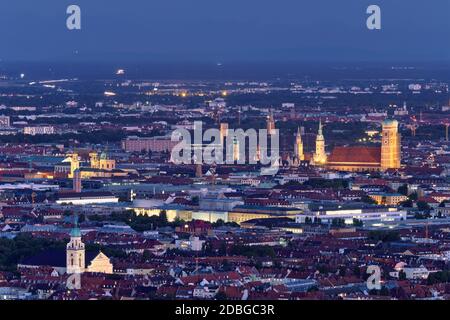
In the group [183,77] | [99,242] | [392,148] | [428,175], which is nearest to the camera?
[99,242]

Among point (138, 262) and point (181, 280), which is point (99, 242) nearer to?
point (138, 262)

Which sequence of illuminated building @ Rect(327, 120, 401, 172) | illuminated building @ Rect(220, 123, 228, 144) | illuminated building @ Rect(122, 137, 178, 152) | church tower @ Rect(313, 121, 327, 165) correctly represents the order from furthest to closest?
illuminated building @ Rect(122, 137, 178, 152)
illuminated building @ Rect(220, 123, 228, 144)
church tower @ Rect(313, 121, 327, 165)
illuminated building @ Rect(327, 120, 401, 172)

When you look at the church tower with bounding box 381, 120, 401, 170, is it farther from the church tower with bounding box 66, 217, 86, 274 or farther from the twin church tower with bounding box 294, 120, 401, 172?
the church tower with bounding box 66, 217, 86, 274

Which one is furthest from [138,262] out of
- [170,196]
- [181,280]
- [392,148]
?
[392,148]

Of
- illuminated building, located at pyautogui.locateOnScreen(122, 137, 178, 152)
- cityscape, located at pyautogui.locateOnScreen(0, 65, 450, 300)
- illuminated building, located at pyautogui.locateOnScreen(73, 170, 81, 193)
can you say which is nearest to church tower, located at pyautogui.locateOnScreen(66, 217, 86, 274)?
cityscape, located at pyautogui.locateOnScreen(0, 65, 450, 300)

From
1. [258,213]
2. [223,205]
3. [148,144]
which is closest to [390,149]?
[148,144]

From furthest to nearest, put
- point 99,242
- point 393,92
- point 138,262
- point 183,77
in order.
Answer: point 183,77
point 393,92
point 99,242
point 138,262

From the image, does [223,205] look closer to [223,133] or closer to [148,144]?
[223,133]
